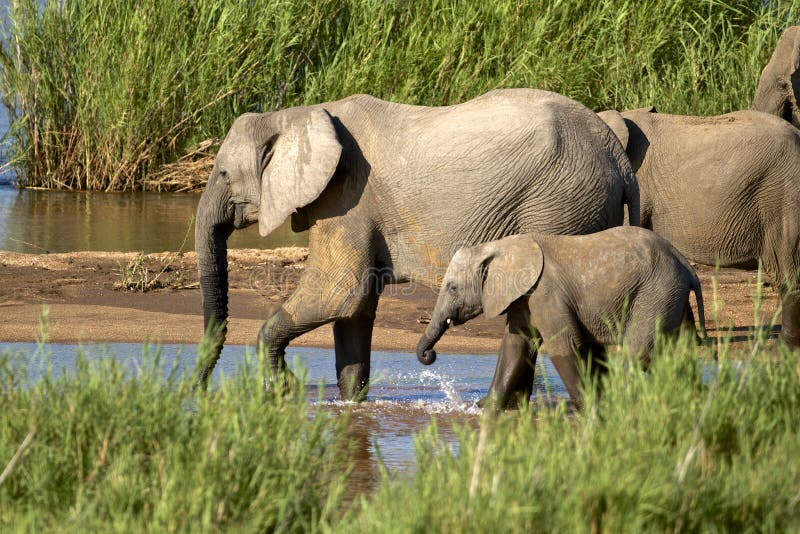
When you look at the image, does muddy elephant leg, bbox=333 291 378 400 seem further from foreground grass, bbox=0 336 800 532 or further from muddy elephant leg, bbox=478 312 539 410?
foreground grass, bbox=0 336 800 532

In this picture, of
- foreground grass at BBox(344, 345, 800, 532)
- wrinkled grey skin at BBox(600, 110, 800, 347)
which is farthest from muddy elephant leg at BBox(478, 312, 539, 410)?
wrinkled grey skin at BBox(600, 110, 800, 347)

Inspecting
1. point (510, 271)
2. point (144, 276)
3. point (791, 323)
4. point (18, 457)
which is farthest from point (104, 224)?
point (18, 457)

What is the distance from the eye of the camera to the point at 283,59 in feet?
45.1

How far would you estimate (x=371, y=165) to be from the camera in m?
6.40

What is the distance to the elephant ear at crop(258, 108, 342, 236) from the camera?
629 cm

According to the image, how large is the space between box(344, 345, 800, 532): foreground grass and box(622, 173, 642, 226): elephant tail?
85.7 inches

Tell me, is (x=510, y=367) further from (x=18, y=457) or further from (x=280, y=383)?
(x=18, y=457)

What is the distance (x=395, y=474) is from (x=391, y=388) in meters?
3.13

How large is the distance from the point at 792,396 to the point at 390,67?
9.29 metres

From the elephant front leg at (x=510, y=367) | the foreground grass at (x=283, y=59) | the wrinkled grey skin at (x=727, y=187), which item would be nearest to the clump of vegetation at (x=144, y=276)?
the wrinkled grey skin at (x=727, y=187)

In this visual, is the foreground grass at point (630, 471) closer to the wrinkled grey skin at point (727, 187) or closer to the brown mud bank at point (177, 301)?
the brown mud bank at point (177, 301)

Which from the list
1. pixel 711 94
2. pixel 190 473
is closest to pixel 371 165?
pixel 190 473

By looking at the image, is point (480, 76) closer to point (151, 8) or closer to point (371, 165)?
point (151, 8)

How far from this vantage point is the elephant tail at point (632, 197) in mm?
6426
